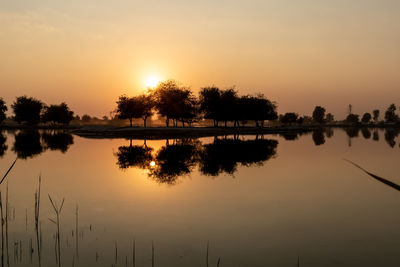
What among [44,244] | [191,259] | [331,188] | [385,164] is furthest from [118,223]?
[385,164]

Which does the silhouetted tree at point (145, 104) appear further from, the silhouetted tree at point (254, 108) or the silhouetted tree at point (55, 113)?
the silhouetted tree at point (55, 113)

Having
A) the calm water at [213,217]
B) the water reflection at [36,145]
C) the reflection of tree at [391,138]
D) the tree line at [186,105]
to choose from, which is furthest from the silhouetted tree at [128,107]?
the calm water at [213,217]

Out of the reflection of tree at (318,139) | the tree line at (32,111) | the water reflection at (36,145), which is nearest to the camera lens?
the water reflection at (36,145)

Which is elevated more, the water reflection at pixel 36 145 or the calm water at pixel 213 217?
the water reflection at pixel 36 145

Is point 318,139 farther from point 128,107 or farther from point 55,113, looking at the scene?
point 55,113

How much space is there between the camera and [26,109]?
185 m

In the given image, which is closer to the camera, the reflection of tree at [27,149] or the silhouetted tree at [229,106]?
the reflection of tree at [27,149]

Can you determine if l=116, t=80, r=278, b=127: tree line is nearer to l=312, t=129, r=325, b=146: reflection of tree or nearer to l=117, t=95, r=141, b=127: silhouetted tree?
l=117, t=95, r=141, b=127: silhouetted tree

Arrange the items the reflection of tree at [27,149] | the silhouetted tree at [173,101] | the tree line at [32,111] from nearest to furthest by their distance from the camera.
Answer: the reflection of tree at [27,149]
the silhouetted tree at [173,101]
the tree line at [32,111]

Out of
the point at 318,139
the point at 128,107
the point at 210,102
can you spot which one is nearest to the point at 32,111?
the point at 128,107

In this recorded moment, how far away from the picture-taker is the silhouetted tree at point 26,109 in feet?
607

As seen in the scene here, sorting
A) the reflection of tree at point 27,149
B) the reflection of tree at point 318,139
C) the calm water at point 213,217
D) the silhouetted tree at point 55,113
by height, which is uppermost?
the silhouetted tree at point 55,113

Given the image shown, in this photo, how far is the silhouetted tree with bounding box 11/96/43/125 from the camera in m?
185

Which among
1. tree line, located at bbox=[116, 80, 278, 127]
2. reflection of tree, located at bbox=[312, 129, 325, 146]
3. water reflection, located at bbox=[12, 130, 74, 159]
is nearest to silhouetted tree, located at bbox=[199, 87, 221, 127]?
tree line, located at bbox=[116, 80, 278, 127]
